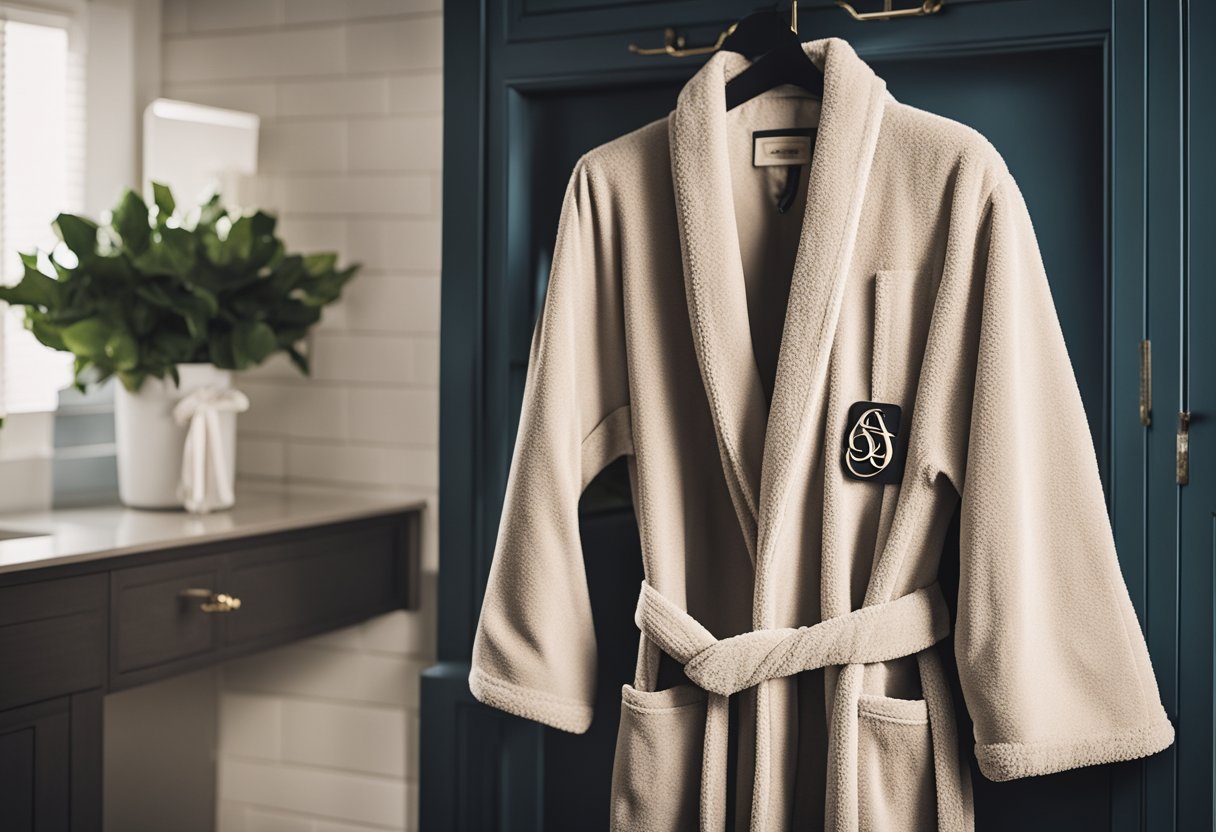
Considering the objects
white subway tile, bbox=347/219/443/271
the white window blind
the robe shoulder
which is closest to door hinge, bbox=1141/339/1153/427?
the robe shoulder

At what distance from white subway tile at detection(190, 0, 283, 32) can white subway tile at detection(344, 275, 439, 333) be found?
0.56 metres

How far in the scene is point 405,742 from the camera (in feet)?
7.59

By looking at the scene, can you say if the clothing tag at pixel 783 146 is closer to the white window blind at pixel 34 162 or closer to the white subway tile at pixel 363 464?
the white subway tile at pixel 363 464

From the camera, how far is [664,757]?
1.61 meters

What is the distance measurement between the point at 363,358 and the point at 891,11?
1152 millimetres

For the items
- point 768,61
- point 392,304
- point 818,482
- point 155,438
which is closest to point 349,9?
point 392,304

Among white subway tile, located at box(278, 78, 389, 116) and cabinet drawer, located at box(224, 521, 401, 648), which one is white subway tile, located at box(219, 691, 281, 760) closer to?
cabinet drawer, located at box(224, 521, 401, 648)

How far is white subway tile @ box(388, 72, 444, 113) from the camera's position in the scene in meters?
2.27

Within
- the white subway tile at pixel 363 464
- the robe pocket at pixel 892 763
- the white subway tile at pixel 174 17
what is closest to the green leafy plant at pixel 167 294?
the white subway tile at pixel 363 464

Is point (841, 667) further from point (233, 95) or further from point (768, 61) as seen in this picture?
point (233, 95)

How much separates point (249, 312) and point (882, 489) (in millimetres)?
1217

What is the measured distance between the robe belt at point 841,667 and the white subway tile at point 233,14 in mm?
1532

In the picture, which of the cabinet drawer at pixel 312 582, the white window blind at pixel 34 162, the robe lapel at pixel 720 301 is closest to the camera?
the robe lapel at pixel 720 301

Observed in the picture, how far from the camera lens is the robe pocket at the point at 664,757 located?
1607mm
